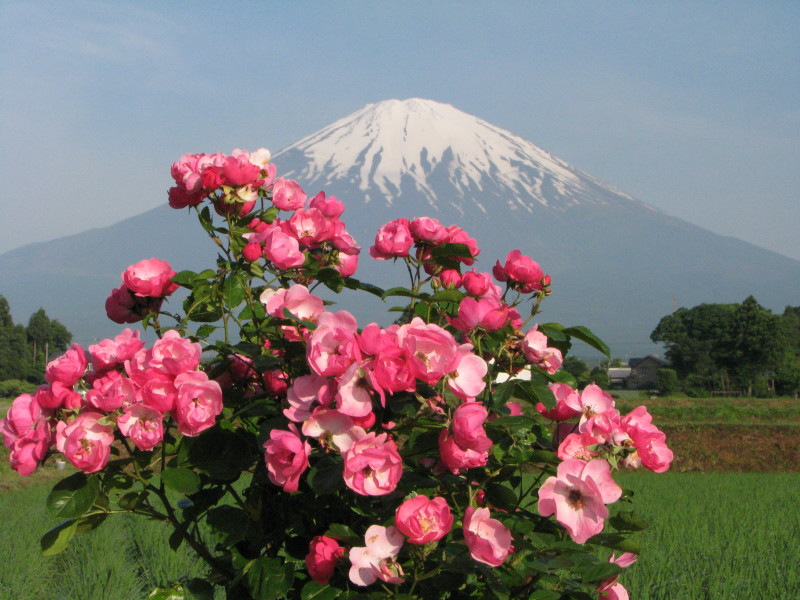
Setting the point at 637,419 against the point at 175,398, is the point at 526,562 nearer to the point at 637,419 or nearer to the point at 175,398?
the point at 637,419

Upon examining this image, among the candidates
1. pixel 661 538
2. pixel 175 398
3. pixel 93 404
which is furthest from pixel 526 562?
pixel 661 538

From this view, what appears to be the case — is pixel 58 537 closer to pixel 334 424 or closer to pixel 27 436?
pixel 27 436

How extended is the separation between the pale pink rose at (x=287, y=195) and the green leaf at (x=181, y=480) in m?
0.66

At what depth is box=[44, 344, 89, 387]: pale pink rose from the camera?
1500mm

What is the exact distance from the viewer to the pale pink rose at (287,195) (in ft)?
6.14

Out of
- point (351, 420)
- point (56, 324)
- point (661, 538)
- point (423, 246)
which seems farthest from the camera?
point (56, 324)

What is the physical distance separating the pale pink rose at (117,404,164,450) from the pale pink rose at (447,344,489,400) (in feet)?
1.74

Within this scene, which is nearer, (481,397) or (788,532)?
(481,397)

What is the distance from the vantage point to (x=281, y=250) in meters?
1.67

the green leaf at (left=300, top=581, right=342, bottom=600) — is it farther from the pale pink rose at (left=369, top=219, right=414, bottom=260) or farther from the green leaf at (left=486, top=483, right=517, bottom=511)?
the pale pink rose at (left=369, top=219, right=414, bottom=260)

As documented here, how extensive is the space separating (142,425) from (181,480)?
139 millimetres

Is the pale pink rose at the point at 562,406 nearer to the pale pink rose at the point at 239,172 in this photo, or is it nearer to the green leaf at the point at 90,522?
the pale pink rose at the point at 239,172

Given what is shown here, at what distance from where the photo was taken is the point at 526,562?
1372 millimetres

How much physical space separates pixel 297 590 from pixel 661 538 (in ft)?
14.4
